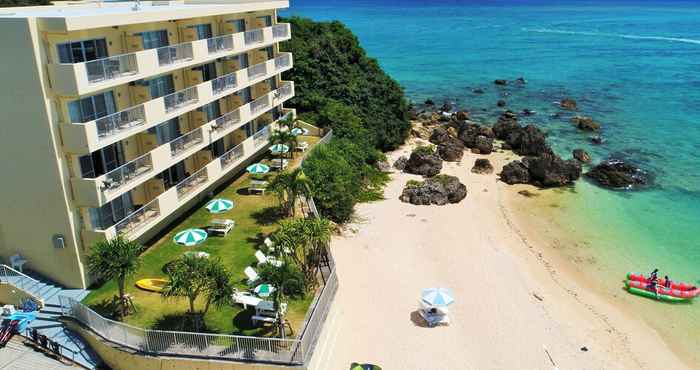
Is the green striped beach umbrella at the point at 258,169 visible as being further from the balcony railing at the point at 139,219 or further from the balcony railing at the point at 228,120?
the balcony railing at the point at 139,219

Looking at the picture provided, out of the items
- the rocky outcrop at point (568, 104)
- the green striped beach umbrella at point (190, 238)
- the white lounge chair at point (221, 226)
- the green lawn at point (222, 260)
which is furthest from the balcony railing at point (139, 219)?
the rocky outcrop at point (568, 104)

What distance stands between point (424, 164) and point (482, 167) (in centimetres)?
606

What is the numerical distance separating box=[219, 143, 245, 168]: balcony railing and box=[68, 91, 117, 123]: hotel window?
8976mm

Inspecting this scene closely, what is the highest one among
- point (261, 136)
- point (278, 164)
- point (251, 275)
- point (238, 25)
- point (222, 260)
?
point (238, 25)

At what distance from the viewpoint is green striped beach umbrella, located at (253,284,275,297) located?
77.0 feet

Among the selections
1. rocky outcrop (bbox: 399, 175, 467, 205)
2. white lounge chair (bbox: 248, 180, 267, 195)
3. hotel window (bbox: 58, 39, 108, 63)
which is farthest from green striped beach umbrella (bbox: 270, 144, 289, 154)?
hotel window (bbox: 58, 39, 108, 63)

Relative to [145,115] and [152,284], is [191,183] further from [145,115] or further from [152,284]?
[152,284]

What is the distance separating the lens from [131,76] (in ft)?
84.7

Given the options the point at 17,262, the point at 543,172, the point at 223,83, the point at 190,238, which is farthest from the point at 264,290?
the point at 543,172

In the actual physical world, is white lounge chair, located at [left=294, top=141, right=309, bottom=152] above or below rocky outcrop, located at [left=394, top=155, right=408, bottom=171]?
above

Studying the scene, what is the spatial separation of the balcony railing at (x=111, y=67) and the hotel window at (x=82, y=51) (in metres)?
0.93

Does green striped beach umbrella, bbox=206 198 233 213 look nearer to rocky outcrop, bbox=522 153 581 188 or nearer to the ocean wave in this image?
rocky outcrop, bbox=522 153 581 188

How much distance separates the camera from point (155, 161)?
91.3 ft

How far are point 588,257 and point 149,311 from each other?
27.2 metres
